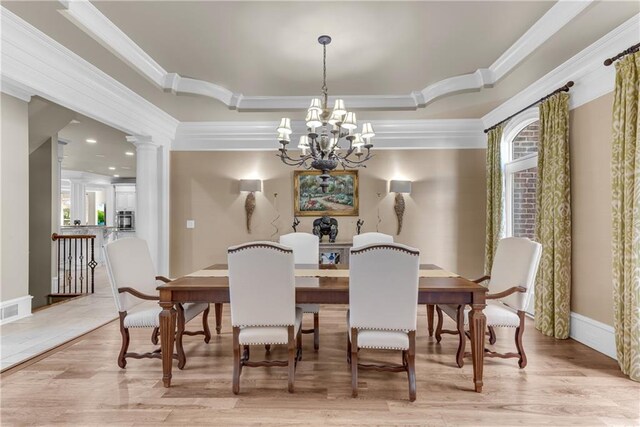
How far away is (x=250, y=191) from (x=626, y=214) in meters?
4.30

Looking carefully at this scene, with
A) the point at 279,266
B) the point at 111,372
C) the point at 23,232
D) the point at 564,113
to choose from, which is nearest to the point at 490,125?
the point at 564,113

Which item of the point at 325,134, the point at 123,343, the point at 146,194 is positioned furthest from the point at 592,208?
the point at 146,194

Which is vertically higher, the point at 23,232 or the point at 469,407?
the point at 23,232

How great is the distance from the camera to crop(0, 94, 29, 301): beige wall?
3.61 m

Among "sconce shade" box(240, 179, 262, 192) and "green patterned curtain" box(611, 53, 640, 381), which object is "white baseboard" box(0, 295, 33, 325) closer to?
"sconce shade" box(240, 179, 262, 192)

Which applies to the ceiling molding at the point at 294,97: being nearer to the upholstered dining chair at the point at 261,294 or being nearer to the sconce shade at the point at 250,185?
the sconce shade at the point at 250,185

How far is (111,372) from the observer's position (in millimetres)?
2646

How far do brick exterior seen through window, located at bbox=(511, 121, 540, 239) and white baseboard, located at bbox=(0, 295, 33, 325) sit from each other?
6.19 m

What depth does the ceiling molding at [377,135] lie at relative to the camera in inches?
202

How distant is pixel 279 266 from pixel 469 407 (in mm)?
1550

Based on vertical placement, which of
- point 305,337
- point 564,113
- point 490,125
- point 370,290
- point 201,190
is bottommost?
point 305,337

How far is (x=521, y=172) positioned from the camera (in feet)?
14.6

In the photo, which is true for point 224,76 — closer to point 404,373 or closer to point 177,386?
point 177,386

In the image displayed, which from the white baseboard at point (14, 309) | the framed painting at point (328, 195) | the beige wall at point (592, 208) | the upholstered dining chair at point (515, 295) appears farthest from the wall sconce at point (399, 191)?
the white baseboard at point (14, 309)
